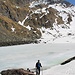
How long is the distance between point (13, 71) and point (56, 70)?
9128 mm

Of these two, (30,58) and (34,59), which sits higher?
(30,58)

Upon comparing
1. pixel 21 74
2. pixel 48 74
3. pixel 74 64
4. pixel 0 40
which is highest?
pixel 0 40

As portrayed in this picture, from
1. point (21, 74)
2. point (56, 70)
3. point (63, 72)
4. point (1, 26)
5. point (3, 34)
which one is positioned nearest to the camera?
point (21, 74)

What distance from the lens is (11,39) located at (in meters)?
178

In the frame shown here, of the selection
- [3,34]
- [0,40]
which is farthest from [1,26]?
[0,40]

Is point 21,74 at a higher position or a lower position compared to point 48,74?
lower

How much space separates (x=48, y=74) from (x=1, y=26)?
162865mm

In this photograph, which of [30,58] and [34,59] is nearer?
[34,59]

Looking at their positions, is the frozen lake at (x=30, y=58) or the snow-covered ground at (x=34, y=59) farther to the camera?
the frozen lake at (x=30, y=58)

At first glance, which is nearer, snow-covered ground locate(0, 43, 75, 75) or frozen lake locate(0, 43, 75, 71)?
snow-covered ground locate(0, 43, 75, 75)

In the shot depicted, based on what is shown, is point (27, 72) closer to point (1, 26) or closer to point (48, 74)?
point (48, 74)

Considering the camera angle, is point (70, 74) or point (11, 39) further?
point (11, 39)

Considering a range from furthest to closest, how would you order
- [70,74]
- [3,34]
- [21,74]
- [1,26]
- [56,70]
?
[1,26] → [3,34] → [56,70] → [70,74] → [21,74]

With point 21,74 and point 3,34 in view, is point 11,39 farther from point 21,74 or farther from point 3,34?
point 21,74
